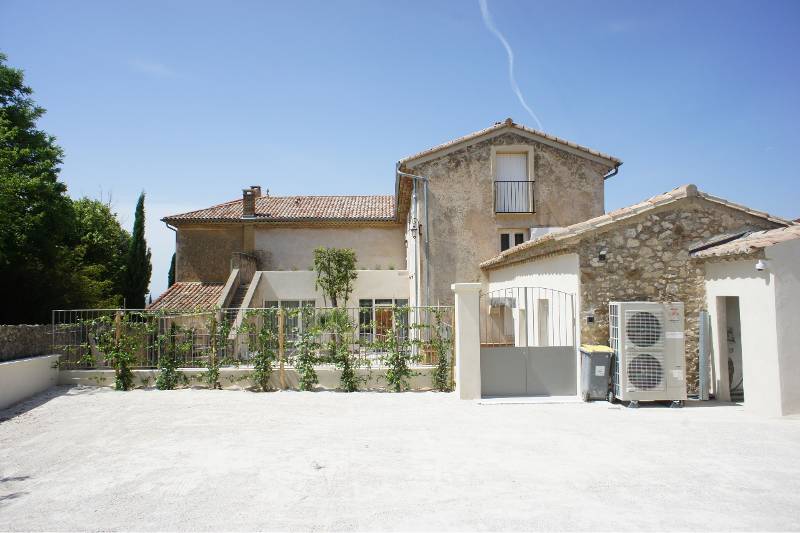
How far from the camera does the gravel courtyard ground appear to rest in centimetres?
505

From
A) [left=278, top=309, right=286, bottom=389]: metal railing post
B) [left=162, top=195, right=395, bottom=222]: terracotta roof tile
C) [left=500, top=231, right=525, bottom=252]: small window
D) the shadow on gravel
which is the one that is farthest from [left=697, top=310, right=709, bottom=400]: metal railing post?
[left=162, top=195, right=395, bottom=222]: terracotta roof tile

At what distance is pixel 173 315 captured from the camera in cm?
1259

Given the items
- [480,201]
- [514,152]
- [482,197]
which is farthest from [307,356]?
[514,152]

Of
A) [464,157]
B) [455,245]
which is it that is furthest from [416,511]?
[464,157]

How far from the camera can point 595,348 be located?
10.1 meters

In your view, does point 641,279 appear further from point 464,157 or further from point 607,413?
point 464,157

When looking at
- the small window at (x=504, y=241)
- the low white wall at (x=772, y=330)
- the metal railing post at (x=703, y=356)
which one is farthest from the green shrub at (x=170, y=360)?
the low white wall at (x=772, y=330)

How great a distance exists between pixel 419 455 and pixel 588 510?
2.46 metres

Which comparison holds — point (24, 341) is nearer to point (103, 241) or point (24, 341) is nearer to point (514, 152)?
point (514, 152)

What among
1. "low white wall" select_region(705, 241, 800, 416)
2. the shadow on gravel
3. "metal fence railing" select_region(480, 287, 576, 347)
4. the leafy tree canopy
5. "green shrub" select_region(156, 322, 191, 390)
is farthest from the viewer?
the leafy tree canopy

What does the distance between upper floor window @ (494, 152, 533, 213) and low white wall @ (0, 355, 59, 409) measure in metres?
13.5

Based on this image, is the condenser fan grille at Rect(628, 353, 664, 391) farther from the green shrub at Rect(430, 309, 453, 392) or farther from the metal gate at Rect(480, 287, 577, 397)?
the green shrub at Rect(430, 309, 453, 392)

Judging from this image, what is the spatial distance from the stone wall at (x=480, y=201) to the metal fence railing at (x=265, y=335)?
4.92 meters

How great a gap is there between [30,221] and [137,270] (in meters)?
11.1
